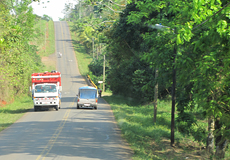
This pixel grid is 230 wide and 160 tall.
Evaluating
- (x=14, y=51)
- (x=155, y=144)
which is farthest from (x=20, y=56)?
(x=155, y=144)

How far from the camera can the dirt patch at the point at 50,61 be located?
79606mm

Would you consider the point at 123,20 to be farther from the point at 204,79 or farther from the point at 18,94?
the point at 204,79

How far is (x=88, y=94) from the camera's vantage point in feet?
92.6

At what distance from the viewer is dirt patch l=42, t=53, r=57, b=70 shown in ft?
261

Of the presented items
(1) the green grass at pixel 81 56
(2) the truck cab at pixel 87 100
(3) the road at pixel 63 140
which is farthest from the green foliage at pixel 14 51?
(1) the green grass at pixel 81 56

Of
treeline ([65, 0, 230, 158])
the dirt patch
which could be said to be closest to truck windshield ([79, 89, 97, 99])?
treeline ([65, 0, 230, 158])

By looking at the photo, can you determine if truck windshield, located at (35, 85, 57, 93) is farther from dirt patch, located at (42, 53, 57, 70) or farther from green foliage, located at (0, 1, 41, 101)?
dirt patch, located at (42, 53, 57, 70)

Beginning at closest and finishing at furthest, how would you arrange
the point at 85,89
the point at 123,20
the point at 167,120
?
the point at 167,120
the point at 85,89
the point at 123,20

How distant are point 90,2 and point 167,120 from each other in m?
13.9

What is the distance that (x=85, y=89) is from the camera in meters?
28.8

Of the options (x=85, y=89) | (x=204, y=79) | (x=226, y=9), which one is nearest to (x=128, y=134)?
(x=204, y=79)

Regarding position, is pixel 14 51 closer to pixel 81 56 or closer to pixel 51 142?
pixel 51 142

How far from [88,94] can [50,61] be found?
197 feet

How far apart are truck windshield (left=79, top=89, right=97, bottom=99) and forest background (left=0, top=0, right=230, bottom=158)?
5064 millimetres
